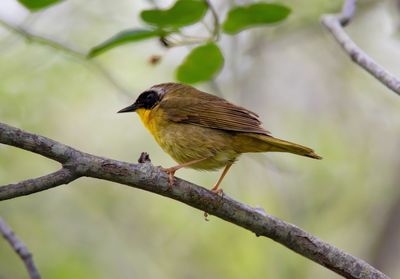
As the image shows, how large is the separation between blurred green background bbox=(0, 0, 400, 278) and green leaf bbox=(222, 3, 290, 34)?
8.80 ft

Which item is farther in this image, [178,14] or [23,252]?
[23,252]

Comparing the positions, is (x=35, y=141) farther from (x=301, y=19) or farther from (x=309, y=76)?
(x=309, y=76)

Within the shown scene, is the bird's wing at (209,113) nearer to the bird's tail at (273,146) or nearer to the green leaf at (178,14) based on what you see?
the bird's tail at (273,146)

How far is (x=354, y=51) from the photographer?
375cm

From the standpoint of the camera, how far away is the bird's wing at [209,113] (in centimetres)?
423

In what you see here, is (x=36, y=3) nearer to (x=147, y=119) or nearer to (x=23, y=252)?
(x=23, y=252)

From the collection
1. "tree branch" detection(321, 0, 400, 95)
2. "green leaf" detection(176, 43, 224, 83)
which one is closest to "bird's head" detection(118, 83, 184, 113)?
"green leaf" detection(176, 43, 224, 83)

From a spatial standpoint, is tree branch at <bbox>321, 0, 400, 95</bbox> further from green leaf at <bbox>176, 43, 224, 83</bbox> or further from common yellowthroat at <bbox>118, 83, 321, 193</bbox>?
green leaf at <bbox>176, 43, 224, 83</bbox>

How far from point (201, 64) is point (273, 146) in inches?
32.8

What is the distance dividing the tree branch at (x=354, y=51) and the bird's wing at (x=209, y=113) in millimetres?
748

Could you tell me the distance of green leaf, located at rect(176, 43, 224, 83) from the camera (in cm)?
337

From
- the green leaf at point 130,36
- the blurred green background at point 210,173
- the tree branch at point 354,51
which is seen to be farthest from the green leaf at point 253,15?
the blurred green background at point 210,173

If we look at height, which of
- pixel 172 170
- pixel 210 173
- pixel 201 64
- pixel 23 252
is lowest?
pixel 210 173

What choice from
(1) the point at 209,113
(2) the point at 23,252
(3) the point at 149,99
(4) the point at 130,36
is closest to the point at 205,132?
(1) the point at 209,113
